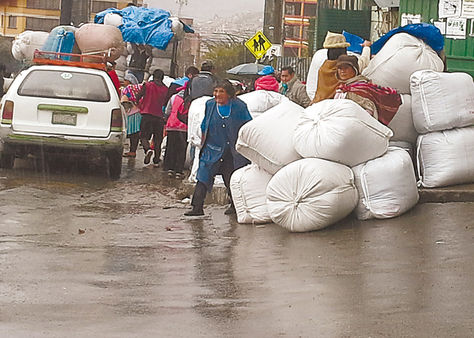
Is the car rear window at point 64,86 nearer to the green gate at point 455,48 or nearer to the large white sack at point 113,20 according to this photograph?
the green gate at point 455,48

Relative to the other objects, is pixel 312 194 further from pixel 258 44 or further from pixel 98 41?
pixel 258 44

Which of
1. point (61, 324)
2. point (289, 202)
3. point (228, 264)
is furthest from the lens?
point (289, 202)

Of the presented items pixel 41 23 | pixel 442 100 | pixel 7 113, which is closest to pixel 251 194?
pixel 442 100

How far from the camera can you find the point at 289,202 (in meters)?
9.03

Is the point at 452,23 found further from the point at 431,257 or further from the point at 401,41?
the point at 431,257

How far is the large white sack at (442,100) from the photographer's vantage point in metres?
9.81

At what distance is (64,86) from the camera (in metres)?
14.4

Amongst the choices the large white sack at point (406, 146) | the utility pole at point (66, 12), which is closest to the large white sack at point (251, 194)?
the large white sack at point (406, 146)

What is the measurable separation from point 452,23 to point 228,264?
663cm

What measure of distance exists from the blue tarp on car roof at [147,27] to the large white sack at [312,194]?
47.0ft

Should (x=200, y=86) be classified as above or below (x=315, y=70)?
below

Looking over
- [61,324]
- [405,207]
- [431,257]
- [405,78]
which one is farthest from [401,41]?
[61,324]

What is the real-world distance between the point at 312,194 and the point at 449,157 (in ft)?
5.64

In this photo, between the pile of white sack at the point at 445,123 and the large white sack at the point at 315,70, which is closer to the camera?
→ the pile of white sack at the point at 445,123
